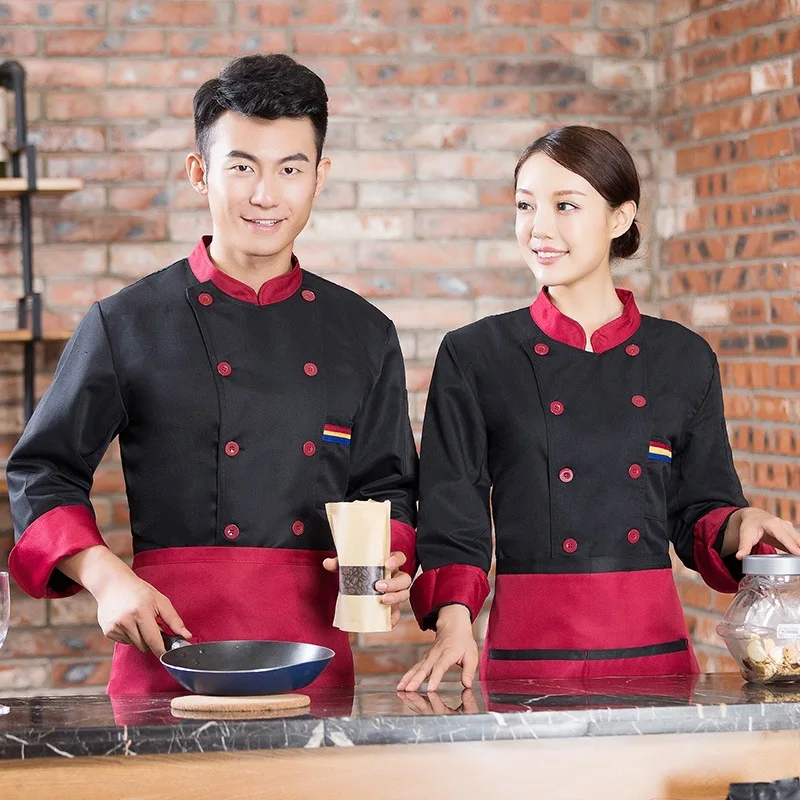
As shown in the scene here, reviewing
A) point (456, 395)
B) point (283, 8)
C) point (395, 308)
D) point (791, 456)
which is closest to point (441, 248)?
point (395, 308)

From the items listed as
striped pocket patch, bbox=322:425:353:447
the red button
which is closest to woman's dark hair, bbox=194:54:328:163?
striped pocket patch, bbox=322:425:353:447

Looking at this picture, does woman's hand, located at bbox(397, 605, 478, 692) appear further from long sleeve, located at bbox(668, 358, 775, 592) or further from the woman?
long sleeve, located at bbox(668, 358, 775, 592)

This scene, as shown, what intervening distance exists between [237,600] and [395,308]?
1.51 meters

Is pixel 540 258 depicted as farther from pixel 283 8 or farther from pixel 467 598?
pixel 283 8

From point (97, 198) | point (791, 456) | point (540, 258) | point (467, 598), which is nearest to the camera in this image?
point (467, 598)

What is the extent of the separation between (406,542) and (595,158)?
0.73m

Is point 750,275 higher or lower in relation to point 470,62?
lower

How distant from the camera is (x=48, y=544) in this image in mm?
1974

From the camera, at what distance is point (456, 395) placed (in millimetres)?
2213

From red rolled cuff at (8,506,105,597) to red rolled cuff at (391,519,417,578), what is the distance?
49 cm

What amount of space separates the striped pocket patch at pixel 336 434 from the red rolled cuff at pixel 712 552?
2.09ft

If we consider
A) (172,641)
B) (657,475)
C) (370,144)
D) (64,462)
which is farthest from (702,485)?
(370,144)

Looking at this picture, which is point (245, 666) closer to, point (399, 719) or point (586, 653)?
point (399, 719)

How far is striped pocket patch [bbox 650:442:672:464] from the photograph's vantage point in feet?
7.26
